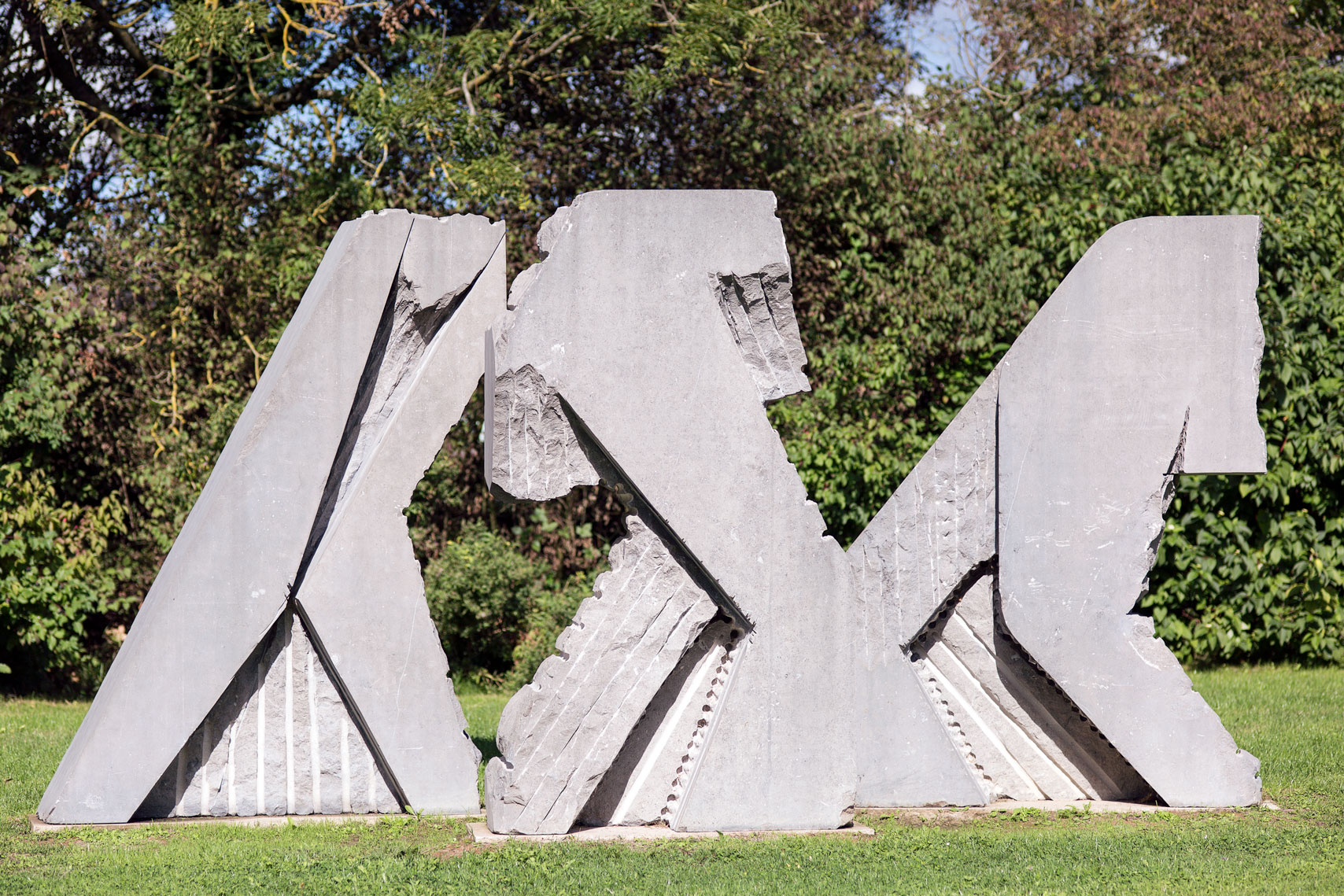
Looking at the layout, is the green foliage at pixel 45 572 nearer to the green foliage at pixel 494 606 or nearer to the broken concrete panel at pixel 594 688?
the green foliage at pixel 494 606

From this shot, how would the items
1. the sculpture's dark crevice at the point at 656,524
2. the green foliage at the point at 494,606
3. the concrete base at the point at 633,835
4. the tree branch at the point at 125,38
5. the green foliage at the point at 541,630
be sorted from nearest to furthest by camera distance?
1. the concrete base at the point at 633,835
2. the sculpture's dark crevice at the point at 656,524
3. the green foliage at the point at 541,630
4. the green foliage at the point at 494,606
5. the tree branch at the point at 125,38

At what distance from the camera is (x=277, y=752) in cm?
549

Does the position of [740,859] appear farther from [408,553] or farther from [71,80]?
[71,80]

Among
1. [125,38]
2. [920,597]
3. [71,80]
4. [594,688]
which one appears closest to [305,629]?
[594,688]

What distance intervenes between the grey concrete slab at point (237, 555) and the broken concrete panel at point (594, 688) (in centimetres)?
114

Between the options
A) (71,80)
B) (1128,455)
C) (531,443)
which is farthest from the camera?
(71,80)

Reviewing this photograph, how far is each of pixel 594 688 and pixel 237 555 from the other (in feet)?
5.04

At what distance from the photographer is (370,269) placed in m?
5.52

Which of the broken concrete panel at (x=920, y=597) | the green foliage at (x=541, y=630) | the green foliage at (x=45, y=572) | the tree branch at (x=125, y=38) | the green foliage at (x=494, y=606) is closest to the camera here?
the broken concrete panel at (x=920, y=597)

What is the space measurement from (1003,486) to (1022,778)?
1258 millimetres

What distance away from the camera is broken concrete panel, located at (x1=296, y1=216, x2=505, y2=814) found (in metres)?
5.45

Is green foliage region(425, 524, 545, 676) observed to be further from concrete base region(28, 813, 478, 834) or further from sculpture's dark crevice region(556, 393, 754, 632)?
sculpture's dark crevice region(556, 393, 754, 632)

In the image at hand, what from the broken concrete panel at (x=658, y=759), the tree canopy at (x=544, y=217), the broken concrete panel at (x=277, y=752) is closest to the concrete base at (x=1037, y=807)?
the broken concrete panel at (x=658, y=759)

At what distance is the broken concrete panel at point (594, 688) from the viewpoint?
5156 millimetres
